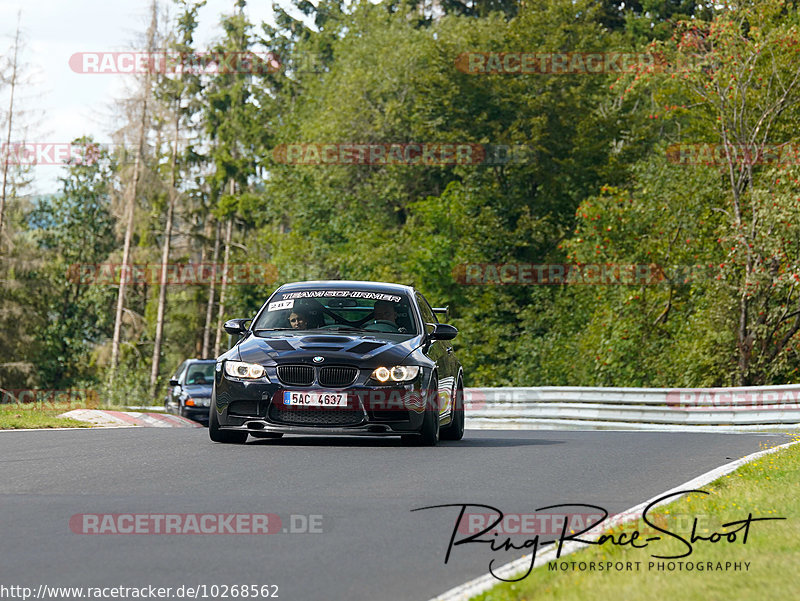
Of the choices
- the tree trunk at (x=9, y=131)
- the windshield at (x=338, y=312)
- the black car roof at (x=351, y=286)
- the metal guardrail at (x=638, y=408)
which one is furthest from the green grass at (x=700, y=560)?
the tree trunk at (x=9, y=131)

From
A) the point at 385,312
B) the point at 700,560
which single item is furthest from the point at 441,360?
the point at 700,560

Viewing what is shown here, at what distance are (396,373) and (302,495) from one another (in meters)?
3.77

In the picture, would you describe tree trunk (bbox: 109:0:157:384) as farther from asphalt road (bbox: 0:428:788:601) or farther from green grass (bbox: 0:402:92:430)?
asphalt road (bbox: 0:428:788:601)

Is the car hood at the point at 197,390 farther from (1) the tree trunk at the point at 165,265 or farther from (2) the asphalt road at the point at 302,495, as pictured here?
(1) the tree trunk at the point at 165,265

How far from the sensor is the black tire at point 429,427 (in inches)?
524

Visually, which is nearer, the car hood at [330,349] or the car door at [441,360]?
the car hood at [330,349]

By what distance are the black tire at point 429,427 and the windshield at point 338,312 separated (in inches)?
34.5

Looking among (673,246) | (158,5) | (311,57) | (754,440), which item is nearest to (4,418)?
(754,440)

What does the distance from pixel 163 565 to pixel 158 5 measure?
54248mm

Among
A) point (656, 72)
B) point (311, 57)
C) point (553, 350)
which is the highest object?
point (311, 57)

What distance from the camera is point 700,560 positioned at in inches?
256

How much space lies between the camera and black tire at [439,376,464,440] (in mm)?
15086

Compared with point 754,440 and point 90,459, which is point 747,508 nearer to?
point 90,459

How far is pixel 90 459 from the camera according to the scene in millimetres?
11742
